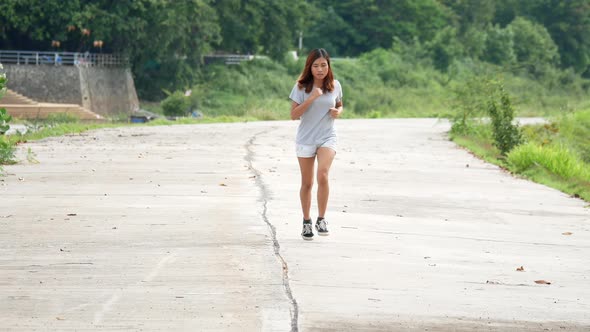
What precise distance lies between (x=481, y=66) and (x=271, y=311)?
281 ft

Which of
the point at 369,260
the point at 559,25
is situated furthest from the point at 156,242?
the point at 559,25

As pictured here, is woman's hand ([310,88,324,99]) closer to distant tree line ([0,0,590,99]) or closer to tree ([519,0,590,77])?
distant tree line ([0,0,590,99])

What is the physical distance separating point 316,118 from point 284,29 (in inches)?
2622

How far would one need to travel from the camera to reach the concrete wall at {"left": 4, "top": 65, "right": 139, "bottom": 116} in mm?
62906

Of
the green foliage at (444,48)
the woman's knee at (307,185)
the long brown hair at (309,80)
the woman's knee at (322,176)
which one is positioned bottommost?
the green foliage at (444,48)

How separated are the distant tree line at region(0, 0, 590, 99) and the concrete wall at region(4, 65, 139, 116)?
1737mm

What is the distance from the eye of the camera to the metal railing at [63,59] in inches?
2549

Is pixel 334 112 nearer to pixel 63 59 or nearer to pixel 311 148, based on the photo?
pixel 311 148

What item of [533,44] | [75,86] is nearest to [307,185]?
[75,86]

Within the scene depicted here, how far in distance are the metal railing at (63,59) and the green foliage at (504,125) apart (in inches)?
1581

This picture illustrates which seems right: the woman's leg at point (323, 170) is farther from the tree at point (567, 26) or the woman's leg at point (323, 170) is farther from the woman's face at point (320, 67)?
the tree at point (567, 26)

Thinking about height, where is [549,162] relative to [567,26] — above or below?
above

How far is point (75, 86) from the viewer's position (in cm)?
6391

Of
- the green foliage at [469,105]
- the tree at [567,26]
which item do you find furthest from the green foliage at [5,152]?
the tree at [567,26]
